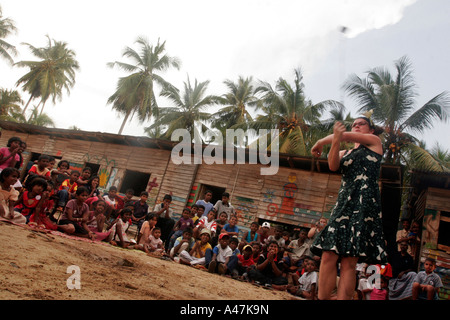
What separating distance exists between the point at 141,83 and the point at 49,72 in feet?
33.0

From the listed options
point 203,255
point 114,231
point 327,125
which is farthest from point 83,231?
point 327,125

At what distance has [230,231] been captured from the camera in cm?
714

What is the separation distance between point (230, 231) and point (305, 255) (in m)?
1.73

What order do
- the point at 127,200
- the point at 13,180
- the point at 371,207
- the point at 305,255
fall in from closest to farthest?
the point at 371,207 < the point at 13,180 < the point at 305,255 < the point at 127,200

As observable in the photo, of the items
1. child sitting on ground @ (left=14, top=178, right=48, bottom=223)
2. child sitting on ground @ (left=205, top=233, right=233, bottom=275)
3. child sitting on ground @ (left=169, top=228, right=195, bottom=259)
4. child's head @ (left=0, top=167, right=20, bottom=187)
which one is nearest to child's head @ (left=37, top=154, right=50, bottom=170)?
child sitting on ground @ (left=14, top=178, right=48, bottom=223)

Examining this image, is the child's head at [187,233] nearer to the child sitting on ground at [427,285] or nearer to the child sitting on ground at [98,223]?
the child sitting on ground at [98,223]

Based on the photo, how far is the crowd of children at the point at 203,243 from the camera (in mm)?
5420

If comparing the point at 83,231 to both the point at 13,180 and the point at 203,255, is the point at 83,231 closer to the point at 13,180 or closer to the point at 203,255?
the point at 13,180

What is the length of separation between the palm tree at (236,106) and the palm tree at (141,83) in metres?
4.24

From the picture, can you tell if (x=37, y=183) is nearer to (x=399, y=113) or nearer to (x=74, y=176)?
(x=74, y=176)

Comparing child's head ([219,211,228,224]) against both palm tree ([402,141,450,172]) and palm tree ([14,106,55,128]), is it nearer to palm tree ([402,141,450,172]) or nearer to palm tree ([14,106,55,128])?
palm tree ([402,141,450,172])

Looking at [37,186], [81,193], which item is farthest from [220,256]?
[37,186]
